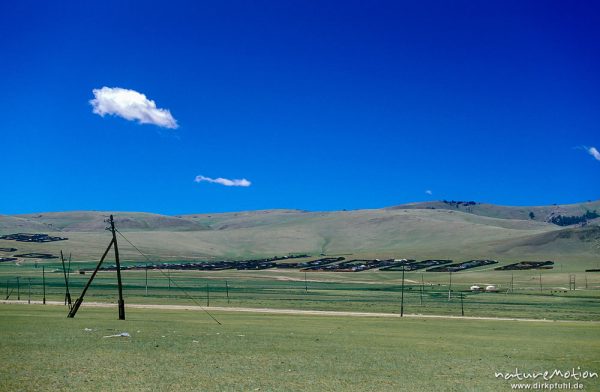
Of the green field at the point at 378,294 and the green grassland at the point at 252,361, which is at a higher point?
the green grassland at the point at 252,361

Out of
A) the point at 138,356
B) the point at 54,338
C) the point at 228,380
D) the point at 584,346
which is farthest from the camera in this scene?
the point at 584,346

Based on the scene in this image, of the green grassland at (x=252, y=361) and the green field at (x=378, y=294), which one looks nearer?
the green grassland at (x=252, y=361)

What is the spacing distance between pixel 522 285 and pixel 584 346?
139898mm

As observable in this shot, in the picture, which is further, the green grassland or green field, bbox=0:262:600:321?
green field, bbox=0:262:600:321

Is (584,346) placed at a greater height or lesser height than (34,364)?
lesser

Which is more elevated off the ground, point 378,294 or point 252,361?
point 252,361

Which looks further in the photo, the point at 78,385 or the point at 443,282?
the point at 443,282

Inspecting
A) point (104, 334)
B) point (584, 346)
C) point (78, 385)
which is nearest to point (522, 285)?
point (584, 346)

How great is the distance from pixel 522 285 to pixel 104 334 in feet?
498

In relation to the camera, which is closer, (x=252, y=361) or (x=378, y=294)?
(x=252, y=361)

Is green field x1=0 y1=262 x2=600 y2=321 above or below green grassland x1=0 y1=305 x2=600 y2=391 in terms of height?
below

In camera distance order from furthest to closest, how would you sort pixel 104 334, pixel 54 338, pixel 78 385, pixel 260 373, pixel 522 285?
pixel 522 285 → pixel 104 334 → pixel 54 338 → pixel 260 373 → pixel 78 385

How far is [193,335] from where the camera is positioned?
98.4 ft

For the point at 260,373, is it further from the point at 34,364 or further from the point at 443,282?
the point at 443,282
